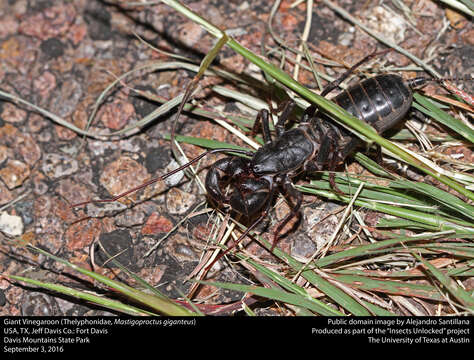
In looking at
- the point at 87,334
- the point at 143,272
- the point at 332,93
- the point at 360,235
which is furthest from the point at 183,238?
the point at 332,93

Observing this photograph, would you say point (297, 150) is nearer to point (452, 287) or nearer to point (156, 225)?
point (156, 225)

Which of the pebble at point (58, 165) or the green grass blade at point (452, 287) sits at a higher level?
the pebble at point (58, 165)

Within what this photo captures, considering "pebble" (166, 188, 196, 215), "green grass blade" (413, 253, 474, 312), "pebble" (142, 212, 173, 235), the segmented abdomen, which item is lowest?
"green grass blade" (413, 253, 474, 312)

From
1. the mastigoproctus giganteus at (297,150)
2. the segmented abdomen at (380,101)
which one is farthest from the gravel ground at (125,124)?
the segmented abdomen at (380,101)

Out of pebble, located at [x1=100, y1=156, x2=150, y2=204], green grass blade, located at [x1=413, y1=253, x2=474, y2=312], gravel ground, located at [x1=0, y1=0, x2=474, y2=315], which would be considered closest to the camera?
green grass blade, located at [x1=413, y1=253, x2=474, y2=312]

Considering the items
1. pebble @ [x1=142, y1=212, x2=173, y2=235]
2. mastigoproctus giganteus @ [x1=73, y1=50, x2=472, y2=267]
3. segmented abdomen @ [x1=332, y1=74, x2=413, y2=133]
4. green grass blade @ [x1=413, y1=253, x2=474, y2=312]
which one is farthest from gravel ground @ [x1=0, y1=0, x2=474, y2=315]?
green grass blade @ [x1=413, y1=253, x2=474, y2=312]

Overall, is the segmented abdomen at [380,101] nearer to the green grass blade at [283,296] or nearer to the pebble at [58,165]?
the green grass blade at [283,296]

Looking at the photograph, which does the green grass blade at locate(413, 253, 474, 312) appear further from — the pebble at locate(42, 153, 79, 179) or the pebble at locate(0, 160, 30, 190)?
the pebble at locate(0, 160, 30, 190)

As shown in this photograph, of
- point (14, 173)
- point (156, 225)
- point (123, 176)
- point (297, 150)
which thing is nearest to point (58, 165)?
point (14, 173)

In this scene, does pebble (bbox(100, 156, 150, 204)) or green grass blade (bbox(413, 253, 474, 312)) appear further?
pebble (bbox(100, 156, 150, 204))
